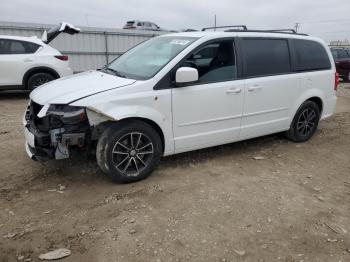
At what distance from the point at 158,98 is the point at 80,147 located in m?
1.05

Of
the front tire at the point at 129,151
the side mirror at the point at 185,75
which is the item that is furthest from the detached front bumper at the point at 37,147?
the side mirror at the point at 185,75

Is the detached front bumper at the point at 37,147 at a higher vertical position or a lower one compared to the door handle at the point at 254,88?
lower

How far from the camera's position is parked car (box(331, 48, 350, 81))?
15.9m

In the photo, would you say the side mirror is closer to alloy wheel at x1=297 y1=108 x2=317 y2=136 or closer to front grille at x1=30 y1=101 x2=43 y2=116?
front grille at x1=30 y1=101 x2=43 y2=116

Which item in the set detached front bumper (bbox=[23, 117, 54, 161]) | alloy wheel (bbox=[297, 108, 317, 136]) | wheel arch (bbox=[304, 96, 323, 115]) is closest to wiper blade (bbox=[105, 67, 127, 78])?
detached front bumper (bbox=[23, 117, 54, 161])

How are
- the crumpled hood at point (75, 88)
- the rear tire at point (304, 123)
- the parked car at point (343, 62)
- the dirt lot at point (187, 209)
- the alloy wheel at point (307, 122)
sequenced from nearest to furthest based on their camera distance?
the dirt lot at point (187, 209) < the crumpled hood at point (75, 88) < the rear tire at point (304, 123) < the alloy wheel at point (307, 122) < the parked car at point (343, 62)

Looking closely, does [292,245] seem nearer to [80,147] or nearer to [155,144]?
[155,144]

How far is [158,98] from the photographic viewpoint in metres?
4.23

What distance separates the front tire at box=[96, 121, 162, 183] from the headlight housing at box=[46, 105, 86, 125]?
34cm

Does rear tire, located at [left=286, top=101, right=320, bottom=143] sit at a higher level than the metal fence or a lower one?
lower

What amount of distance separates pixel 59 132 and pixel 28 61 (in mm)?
6466

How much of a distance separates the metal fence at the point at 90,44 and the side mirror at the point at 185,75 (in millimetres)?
10742

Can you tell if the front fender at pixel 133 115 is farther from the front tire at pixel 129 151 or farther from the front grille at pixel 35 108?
the front grille at pixel 35 108

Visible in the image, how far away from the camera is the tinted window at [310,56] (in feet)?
18.7
